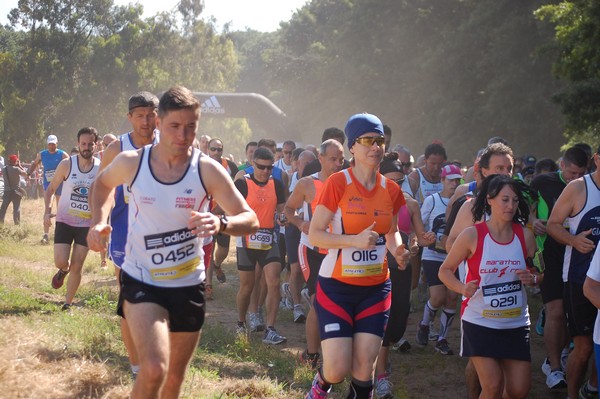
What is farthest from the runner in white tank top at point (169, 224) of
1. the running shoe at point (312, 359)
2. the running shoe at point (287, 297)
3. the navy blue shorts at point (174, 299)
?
the running shoe at point (287, 297)

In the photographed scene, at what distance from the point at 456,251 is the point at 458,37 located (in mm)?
35090

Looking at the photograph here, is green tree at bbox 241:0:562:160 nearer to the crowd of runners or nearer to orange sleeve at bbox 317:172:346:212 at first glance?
the crowd of runners

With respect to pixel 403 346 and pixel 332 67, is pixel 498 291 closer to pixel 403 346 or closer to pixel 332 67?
A: pixel 403 346

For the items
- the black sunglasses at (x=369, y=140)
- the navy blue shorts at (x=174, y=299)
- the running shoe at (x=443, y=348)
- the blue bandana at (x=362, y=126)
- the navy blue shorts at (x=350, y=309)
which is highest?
the blue bandana at (x=362, y=126)

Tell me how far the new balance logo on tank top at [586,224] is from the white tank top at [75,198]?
5595 millimetres

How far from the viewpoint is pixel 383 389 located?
24.7 ft

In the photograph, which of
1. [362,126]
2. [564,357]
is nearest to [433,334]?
[564,357]

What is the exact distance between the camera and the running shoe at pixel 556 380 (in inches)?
307

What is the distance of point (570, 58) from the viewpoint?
1689cm

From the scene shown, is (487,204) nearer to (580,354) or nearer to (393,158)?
(580,354)

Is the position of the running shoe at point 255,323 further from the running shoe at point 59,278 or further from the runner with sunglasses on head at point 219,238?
the running shoe at point 59,278

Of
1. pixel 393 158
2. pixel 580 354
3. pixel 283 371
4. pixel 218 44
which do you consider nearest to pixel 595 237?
pixel 580 354

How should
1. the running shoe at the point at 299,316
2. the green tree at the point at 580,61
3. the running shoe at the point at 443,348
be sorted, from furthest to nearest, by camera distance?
the green tree at the point at 580,61
the running shoe at the point at 299,316
the running shoe at the point at 443,348

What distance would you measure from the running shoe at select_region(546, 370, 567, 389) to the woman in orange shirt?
113 inches
